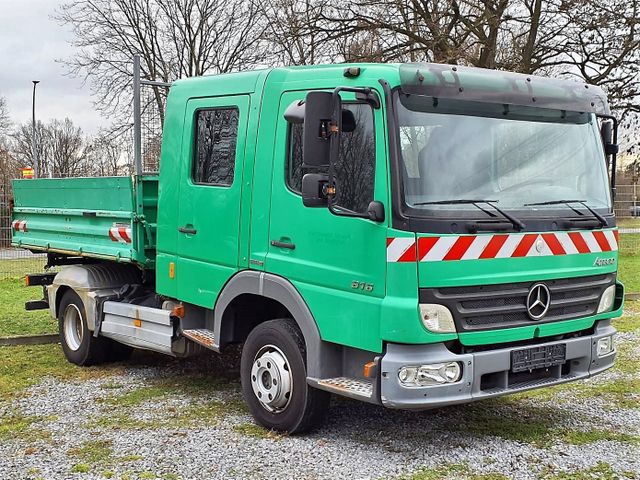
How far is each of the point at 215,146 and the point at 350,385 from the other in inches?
91.2

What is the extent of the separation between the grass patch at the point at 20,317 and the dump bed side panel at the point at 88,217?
1.16 m

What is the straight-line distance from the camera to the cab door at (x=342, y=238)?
16.2ft

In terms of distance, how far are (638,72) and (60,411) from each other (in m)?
15.5

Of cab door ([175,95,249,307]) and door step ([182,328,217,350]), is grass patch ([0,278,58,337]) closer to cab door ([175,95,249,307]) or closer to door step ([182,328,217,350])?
door step ([182,328,217,350])

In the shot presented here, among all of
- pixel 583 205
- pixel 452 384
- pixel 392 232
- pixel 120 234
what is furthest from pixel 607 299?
pixel 120 234

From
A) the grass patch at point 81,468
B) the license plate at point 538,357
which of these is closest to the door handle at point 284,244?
the license plate at point 538,357

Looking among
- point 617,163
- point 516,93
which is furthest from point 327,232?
point 617,163

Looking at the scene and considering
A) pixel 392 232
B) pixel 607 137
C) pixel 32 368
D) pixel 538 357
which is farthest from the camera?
pixel 32 368

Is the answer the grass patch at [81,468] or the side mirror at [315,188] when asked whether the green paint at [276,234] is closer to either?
the side mirror at [315,188]

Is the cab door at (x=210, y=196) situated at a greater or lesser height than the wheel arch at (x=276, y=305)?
greater

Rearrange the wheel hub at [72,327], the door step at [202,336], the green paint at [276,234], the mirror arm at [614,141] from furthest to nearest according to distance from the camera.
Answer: the wheel hub at [72,327] < the door step at [202,336] < the mirror arm at [614,141] < the green paint at [276,234]

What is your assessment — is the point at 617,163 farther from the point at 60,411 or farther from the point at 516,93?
the point at 60,411

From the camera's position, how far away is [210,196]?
6281 millimetres

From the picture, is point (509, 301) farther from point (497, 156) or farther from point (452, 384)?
point (497, 156)
